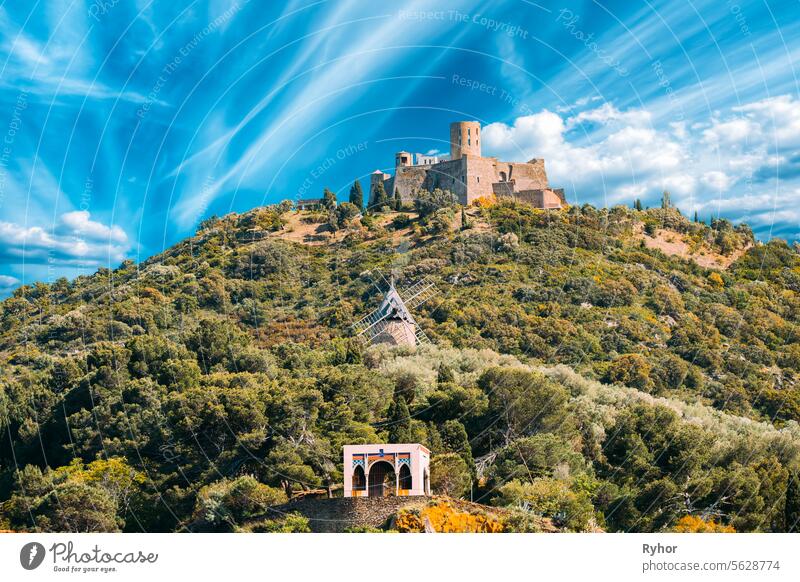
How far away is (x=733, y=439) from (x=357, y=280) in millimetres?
38261

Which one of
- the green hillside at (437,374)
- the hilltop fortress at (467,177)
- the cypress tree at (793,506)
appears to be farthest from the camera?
the hilltop fortress at (467,177)

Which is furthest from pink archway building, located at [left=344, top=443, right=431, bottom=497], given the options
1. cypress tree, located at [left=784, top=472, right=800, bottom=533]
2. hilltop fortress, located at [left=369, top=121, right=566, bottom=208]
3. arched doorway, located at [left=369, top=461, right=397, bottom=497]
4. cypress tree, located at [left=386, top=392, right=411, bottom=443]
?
hilltop fortress, located at [left=369, top=121, right=566, bottom=208]

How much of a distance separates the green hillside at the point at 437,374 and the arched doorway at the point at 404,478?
7.64ft

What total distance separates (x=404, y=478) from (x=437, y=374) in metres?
15.1

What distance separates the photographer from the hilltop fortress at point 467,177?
93.9m

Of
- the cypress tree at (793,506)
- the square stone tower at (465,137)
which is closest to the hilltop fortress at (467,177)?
the square stone tower at (465,137)

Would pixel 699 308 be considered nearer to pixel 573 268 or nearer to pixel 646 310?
pixel 646 310

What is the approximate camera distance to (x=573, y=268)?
77938 mm

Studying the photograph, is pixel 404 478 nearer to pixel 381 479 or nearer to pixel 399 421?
pixel 381 479

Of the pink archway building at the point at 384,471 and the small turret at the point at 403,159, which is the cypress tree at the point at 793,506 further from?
the small turret at the point at 403,159

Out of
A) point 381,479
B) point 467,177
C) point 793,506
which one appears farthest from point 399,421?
point 467,177

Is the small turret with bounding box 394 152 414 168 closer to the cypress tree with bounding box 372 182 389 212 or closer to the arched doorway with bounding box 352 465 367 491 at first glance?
the cypress tree with bounding box 372 182 389 212

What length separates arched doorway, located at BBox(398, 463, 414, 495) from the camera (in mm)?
36312

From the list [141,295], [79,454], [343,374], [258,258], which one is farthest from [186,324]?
[343,374]
